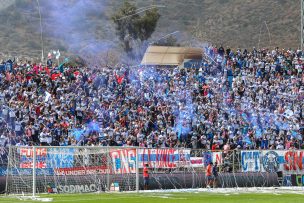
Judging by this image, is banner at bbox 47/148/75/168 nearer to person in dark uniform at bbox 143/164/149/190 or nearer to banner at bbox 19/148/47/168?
banner at bbox 19/148/47/168

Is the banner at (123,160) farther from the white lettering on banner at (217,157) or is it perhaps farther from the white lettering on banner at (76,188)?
the white lettering on banner at (217,157)

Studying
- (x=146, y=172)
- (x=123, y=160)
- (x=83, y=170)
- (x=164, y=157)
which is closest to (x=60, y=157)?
(x=83, y=170)

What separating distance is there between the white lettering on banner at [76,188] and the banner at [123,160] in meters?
1.65

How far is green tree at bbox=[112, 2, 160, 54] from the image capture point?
68.0 metres

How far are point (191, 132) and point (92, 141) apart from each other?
21.0ft

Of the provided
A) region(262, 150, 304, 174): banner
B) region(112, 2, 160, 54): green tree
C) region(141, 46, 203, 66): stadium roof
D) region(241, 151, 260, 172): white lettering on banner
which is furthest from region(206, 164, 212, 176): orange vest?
region(112, 2, 160, 54): green tree

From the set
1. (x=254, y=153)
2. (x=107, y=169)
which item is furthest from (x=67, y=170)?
(x=254, y=153)

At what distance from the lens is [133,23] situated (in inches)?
2702

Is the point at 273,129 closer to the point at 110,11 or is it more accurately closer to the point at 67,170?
the point at 67,170

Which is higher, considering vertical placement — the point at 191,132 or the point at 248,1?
the point at 248,1

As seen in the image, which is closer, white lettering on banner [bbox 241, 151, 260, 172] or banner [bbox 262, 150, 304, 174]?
white lettering on banner [bbox 241, 151, 260, 172]

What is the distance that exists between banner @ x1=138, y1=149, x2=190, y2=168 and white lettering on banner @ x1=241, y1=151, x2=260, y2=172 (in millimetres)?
3352

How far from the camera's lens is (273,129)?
140 feet

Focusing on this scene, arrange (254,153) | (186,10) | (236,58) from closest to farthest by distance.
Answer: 1. (254,153)
2. (236,58)
3. (186,10)
